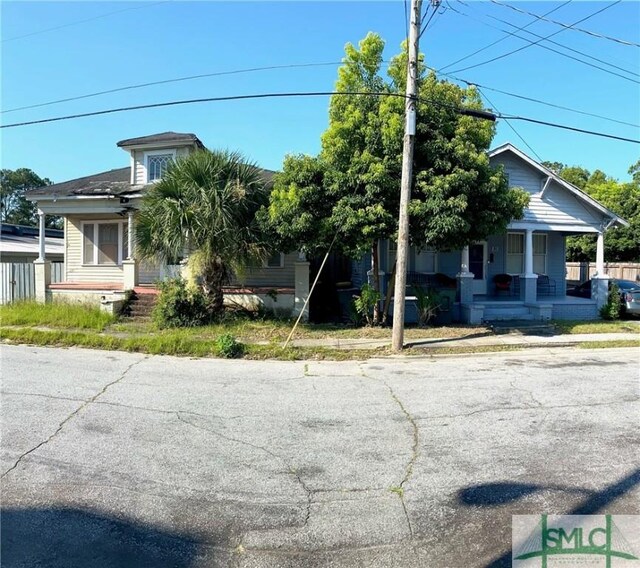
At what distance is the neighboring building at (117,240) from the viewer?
653 inches

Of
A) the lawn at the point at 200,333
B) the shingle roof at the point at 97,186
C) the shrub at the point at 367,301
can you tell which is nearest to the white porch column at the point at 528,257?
the lawn at the point at 200,333

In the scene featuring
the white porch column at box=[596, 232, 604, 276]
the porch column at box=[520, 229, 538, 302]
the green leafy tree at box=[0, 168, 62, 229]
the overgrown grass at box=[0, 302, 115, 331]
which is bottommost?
the overgrown grass at box=[0, 302, 115, 331]

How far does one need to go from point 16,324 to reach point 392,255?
1179cm

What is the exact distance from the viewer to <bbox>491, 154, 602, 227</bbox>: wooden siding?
18.1m

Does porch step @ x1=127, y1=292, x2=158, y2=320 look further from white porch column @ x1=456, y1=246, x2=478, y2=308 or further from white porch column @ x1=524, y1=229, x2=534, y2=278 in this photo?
white porch column @ x1=524, y1=229, x2=534, y2=278

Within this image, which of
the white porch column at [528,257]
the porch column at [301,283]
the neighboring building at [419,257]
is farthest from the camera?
the white porch column at [528,257]

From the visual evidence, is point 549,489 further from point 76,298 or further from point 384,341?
point 76,298

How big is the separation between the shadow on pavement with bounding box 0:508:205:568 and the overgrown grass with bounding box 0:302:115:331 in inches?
420

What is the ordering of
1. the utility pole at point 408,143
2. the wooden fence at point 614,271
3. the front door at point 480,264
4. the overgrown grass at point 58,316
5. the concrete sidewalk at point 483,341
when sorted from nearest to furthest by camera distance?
the utility pole at point 408,143
the concrete sidewalk at point 483,341
the overgrown grass at point 58,316
the front door at point 480,264
the wooden fence at point 614,271

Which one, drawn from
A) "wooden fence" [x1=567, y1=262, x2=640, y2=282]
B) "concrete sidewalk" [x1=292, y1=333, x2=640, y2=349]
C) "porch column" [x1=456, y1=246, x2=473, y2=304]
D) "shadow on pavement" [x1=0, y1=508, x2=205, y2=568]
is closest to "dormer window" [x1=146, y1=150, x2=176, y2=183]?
"concrete sidewalk" [x1=292, y1=333, x2=640, y2=349]

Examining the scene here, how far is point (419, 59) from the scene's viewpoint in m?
12.1

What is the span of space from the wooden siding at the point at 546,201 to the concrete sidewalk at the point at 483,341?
5.61m

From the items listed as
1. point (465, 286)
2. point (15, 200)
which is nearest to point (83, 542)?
point (465, 286)

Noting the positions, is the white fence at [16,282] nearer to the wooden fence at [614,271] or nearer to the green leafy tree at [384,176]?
the green leafy tree at [384,176]
